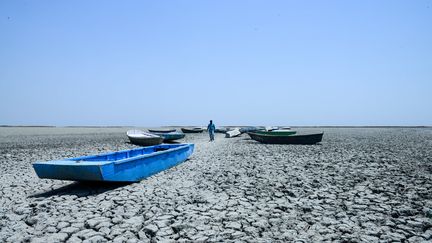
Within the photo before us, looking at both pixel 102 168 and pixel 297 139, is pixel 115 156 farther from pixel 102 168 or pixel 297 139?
pixel 297 139

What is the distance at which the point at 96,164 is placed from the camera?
24.4 ft

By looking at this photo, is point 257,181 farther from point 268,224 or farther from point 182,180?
point 268,224

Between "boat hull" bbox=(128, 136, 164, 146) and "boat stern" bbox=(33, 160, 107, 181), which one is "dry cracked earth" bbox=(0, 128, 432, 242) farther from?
"boat hull" bbox=(128, 136, 164, 146)

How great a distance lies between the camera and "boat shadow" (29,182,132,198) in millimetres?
7652

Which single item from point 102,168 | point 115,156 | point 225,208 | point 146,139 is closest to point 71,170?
point 102,168

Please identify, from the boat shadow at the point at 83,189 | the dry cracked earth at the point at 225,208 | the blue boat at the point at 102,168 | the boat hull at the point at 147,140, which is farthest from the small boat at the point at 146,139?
the boat shadow at the point at 83,189

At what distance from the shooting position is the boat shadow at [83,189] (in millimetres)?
7652

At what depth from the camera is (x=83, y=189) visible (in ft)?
26.6

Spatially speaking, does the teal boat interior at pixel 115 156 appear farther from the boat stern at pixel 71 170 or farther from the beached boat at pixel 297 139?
the beached boat at pixel 297 139

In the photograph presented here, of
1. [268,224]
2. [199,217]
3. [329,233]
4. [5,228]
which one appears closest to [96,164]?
[5,228]

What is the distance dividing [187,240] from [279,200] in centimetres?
312

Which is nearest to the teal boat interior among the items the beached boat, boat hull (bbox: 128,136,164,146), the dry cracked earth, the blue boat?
the blue boat

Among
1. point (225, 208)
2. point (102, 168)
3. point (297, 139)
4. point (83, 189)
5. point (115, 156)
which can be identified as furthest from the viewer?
point (297, 139)

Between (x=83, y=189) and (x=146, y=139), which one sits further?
(x=146, y=139)
